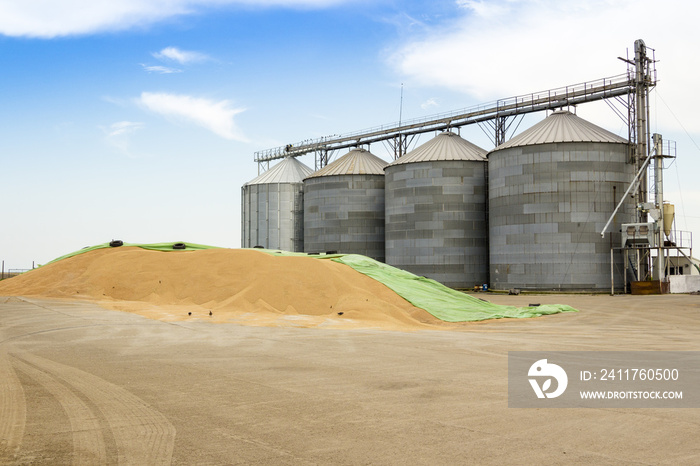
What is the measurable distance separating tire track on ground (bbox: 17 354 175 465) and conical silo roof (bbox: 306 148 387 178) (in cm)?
4824

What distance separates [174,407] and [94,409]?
3.69 feet

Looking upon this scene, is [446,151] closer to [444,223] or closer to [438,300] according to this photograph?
[444,223]

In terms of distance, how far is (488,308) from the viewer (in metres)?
28.9

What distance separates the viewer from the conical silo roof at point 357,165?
59.0 m

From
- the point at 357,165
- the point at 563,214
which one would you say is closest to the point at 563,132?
the point at 563,214

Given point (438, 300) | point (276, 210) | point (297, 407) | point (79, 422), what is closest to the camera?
point (79, 422)

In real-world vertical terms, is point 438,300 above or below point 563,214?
below

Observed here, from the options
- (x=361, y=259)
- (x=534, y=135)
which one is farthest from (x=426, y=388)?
(x=534, y=135)

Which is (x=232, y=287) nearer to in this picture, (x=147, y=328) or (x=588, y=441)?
(x=147, y=328)

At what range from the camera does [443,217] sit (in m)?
50.2

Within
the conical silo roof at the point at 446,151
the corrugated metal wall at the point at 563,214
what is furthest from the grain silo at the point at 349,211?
the corrugated metal wall at the point at 563,214

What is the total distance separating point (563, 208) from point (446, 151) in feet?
39.8

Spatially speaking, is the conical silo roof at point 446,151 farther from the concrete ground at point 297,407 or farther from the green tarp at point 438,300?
the concrete ground at point 297,407

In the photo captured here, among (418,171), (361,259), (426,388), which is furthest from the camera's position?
(418,171)
